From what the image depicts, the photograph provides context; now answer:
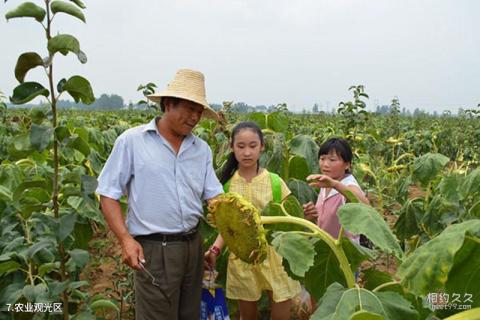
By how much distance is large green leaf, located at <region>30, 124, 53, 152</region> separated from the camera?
1.60 meters

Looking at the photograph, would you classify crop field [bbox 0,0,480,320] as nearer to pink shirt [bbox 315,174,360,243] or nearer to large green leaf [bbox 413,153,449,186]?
large green leaf [bbox 413,153,449,186]

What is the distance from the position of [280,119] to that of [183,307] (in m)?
1.38

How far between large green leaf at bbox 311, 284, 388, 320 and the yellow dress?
1.22 metres

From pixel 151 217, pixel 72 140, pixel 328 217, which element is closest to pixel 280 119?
pixel 328 217

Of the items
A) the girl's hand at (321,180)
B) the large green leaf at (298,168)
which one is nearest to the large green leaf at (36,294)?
the girl's hand at (321,180)

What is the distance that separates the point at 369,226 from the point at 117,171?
1.16 metres

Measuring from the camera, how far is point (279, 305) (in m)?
2.62

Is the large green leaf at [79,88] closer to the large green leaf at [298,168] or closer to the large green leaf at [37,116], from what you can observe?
the large green leaf at [37,116]

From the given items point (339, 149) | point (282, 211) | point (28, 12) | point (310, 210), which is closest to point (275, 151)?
point (339, 149)

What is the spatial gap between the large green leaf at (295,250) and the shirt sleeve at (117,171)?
2.93 feet

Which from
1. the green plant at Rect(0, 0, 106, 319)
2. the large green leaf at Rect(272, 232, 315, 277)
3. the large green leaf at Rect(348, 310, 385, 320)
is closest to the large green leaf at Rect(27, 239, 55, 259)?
the green plant at Rect(0, 0, 106, 319)

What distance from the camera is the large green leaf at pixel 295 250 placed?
133 centimetres

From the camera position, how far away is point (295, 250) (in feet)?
4.41

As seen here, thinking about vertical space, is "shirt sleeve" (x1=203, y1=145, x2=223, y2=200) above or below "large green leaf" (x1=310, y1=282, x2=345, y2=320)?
above
